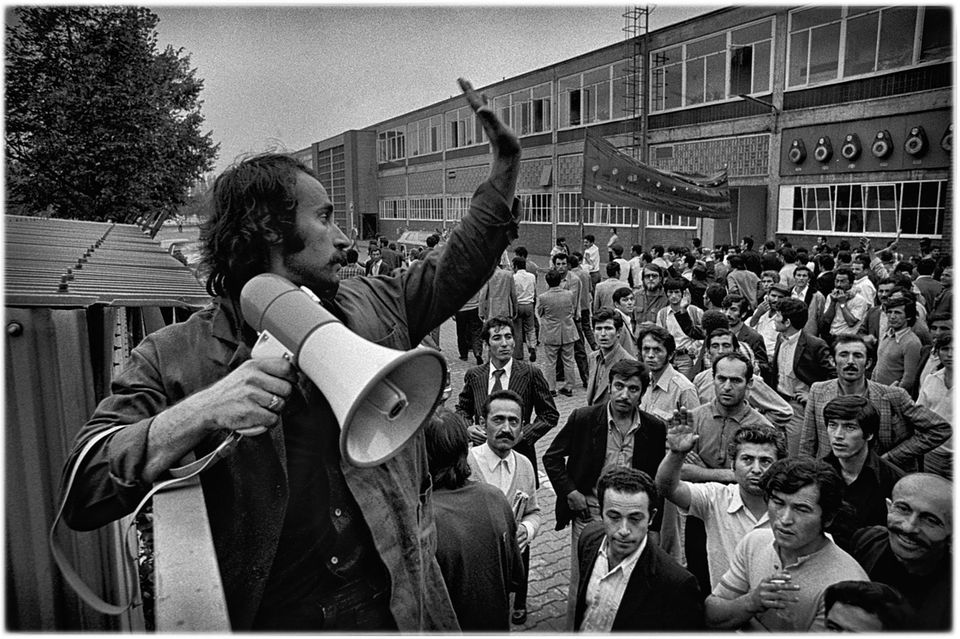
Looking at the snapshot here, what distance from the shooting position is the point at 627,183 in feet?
38.5

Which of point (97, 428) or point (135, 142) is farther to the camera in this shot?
point (135, 142)

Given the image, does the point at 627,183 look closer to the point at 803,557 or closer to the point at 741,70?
the point at 803,557

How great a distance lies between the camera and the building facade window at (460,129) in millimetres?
34959

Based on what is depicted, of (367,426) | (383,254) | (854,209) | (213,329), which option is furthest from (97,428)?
(854,209)

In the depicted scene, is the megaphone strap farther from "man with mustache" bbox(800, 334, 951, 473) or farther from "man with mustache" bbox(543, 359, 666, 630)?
"man with mustache" bbox(800, 334, 951, 473)

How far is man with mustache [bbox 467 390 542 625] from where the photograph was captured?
3729mm

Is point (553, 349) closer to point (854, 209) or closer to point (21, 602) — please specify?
point (21, 602)

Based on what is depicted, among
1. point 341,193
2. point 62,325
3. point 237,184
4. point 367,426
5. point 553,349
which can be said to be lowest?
point 553,349

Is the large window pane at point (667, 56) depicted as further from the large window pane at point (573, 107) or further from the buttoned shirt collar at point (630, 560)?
the buttoned shirt collar at point (630, 560)

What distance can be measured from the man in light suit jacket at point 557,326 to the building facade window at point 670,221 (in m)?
15.6

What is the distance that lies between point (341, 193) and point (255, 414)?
52.8 metres

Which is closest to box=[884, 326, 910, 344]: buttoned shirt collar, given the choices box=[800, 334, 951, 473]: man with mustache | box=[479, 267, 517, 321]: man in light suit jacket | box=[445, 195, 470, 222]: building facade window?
box=[800, 334, 951, 473]: man with mustache

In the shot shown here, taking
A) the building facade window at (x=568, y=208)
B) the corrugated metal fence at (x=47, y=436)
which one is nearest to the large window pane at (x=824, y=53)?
the building facade window at (x=568, y=208)

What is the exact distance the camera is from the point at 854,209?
18.8 metres
